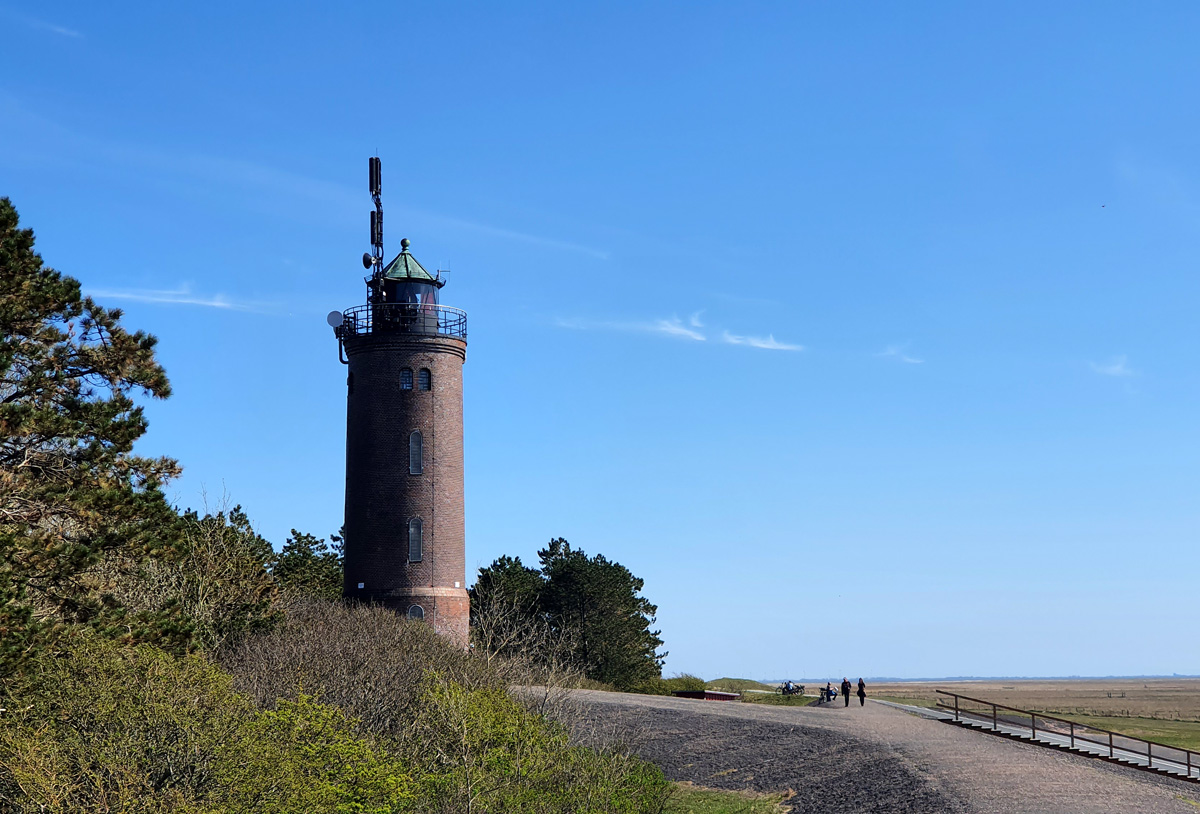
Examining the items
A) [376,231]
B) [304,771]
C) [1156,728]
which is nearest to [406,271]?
[376,231]

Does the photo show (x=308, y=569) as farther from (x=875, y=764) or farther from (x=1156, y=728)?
(x=1156, y=728)

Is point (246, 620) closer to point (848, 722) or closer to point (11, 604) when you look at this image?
point (11, 604)

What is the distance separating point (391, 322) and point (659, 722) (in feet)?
59.6

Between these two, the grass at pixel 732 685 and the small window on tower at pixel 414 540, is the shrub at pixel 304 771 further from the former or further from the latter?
the grass at pixel 732 685

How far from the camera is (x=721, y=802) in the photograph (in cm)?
2888

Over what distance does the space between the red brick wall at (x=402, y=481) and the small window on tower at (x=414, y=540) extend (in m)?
0.19

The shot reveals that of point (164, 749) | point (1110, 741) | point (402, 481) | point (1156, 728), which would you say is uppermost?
point (402, 481)

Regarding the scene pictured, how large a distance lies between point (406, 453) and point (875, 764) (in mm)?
20450

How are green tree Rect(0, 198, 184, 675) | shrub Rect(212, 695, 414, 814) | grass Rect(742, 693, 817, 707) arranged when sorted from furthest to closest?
grass Rect(742, 693, 817, 707), green tree Rect(0, 198, 184, 675), shrub Rect(212, 695, 414, 814)

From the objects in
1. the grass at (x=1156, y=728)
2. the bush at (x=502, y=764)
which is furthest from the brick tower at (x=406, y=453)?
the grass at (x=1156, y=728)

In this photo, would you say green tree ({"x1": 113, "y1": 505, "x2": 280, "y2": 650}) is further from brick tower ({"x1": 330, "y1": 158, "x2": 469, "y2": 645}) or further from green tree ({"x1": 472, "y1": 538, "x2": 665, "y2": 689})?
green tree ({"x1": 472, "y1": 538, "x2": 665, "y2": 689})

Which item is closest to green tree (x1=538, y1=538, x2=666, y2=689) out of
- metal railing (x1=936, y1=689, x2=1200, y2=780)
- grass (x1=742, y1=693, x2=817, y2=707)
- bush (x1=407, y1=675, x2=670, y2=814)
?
grass (x1=742, y1=693, x2=817, y2=707)

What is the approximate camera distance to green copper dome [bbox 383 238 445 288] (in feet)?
143

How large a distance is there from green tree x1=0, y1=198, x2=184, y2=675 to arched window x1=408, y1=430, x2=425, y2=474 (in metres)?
20.2
